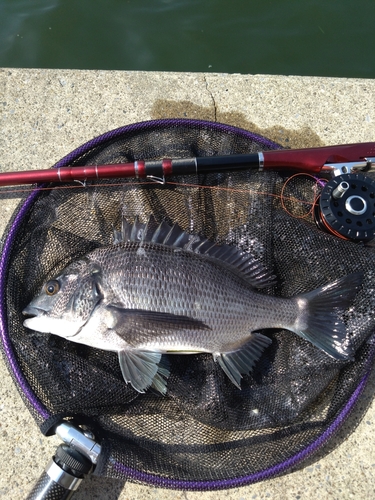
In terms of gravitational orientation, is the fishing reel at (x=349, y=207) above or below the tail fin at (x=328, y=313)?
above

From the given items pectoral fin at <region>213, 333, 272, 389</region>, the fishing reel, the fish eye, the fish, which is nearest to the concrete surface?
the fishing reel

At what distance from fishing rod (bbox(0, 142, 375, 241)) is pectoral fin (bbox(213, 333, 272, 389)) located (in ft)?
2.89

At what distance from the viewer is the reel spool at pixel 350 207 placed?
260 cm

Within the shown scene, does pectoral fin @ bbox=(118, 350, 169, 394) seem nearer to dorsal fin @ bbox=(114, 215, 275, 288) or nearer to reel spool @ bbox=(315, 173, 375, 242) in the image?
dorsal fin @ bbox=(114, 215, 275, 288)

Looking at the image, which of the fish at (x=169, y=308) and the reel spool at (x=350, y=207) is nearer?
the fish at (x=169, y=308)

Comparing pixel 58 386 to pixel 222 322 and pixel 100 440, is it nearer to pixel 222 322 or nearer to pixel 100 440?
pixel 100 440

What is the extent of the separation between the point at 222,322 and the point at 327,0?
4.54 m

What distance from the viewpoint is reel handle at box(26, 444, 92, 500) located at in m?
2.12

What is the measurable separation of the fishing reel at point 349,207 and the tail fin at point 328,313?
30 centimetres

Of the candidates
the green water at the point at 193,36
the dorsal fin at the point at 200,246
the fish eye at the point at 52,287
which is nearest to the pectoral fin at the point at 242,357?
the dorsal fin at the point at 200,246

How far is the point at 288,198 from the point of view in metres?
2.88

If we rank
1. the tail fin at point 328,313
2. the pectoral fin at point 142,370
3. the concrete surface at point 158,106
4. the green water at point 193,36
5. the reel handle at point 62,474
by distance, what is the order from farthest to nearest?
the green water at point 193,36, the concrete surface at point 158,106, the tail fin at point 328,313, the pectoral fin at point 142,370, the reel handle at point 62,474

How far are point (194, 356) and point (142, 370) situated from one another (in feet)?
1.30

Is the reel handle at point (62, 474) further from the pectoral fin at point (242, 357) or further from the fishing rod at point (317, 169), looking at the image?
the fishing rod at point (317, 169)
